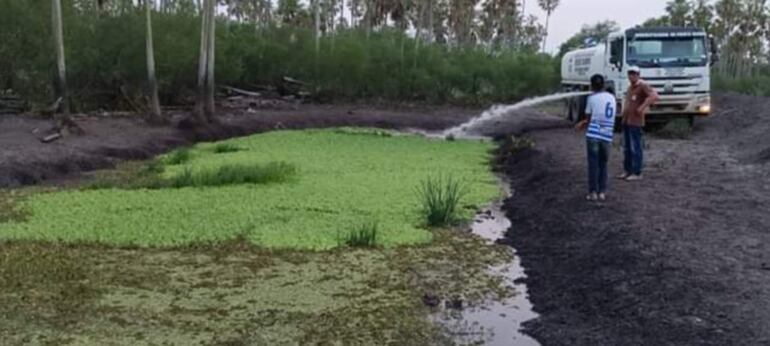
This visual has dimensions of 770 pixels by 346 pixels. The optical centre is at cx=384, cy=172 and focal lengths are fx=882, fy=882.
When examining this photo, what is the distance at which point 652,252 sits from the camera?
7.77 m

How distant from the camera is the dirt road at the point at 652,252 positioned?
604 centimetres

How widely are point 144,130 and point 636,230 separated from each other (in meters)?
14.2

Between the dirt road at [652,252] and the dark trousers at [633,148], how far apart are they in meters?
0.28

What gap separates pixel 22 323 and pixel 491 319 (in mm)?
3381

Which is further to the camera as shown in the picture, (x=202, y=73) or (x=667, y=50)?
(x=202, y=73)

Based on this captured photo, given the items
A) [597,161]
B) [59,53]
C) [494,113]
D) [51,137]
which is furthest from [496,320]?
[494,113]

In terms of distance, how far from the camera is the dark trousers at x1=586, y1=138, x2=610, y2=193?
10016 millimetres

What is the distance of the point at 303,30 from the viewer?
109 ft

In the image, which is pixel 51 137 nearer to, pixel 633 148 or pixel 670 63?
pixel 633 148

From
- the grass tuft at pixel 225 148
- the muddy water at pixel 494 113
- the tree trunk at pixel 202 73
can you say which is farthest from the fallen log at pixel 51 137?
the muddy water at pixel 494 113

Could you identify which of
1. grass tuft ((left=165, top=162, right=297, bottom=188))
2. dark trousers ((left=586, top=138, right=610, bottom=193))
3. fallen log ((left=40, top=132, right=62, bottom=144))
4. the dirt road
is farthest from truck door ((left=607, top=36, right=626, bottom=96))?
fallen log ((left=40, top=132, right=62, bottom=144))

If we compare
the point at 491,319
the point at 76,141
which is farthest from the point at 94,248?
the point at 76,141

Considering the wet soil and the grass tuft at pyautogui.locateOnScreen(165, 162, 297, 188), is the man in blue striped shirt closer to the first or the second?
the grass tuft at pyautogui.locateOnScreen(165, 162, 297, 188)

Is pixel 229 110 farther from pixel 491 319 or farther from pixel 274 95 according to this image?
pixel 491 319
